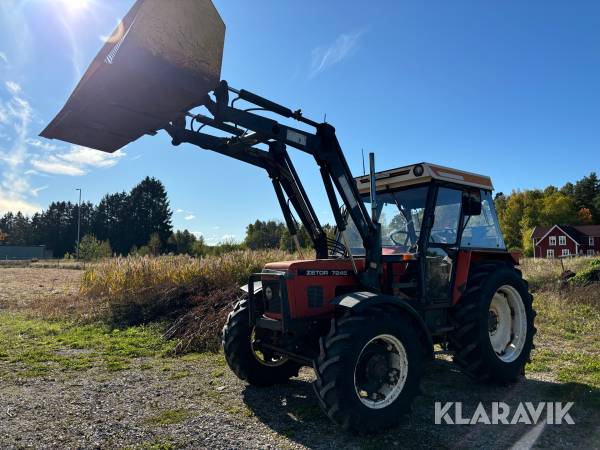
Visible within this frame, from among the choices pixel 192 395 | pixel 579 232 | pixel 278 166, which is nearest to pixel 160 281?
pixel 192 395

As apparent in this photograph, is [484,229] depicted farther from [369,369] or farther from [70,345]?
[70,345]

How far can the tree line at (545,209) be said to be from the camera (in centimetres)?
6353

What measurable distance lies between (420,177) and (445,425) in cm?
282

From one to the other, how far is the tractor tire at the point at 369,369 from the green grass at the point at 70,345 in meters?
4.07

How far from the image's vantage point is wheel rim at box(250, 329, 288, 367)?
564 cm

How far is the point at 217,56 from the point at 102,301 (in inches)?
368

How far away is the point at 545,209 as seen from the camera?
210 feet

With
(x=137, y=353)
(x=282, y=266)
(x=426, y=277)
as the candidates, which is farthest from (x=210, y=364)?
(x=426, y=277)

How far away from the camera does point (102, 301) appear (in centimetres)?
1177

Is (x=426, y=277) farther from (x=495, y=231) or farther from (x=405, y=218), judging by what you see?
(x=495, y=231)

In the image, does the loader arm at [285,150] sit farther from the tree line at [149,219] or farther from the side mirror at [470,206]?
the tree line at [149,219]

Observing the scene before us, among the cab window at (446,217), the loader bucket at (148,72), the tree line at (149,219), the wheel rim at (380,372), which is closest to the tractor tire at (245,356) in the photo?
the wheel rim at (380,372)

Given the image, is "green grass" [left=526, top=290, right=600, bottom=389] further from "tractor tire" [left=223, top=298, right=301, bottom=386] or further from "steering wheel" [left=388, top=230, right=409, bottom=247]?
"tractor tire" [left=223, top=298, right=301, bottom=386]

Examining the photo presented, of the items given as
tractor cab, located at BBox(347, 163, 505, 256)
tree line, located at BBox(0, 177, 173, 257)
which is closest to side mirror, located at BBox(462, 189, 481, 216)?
tractor cab, located at BBox(347, 163, 505, 256)
